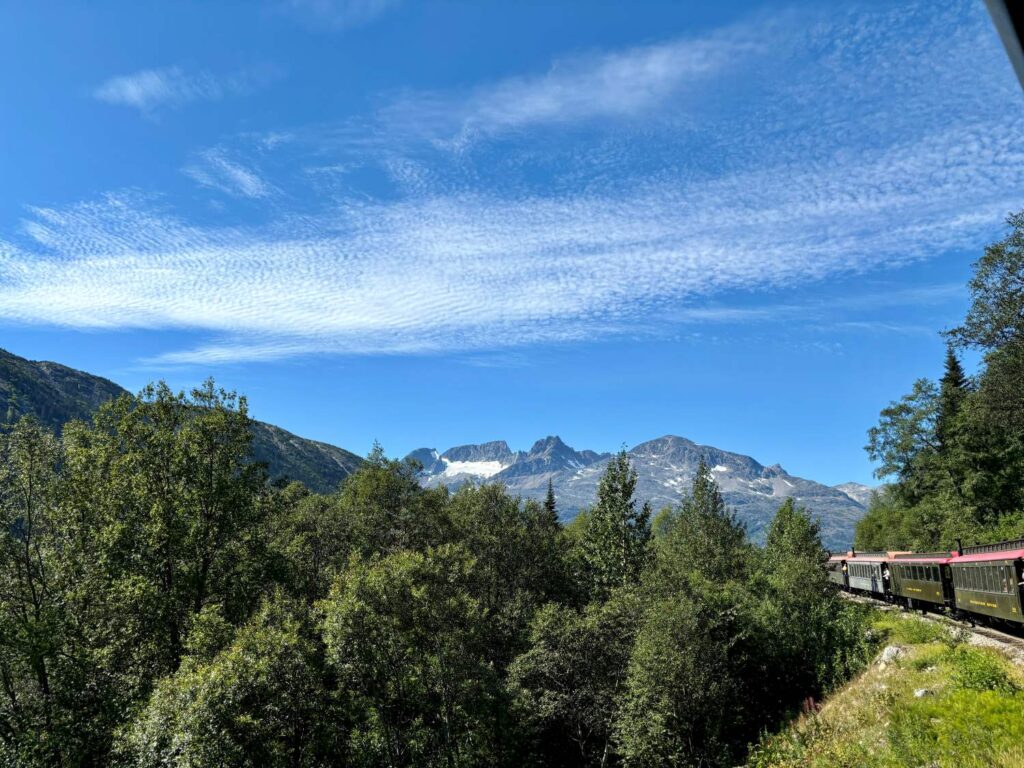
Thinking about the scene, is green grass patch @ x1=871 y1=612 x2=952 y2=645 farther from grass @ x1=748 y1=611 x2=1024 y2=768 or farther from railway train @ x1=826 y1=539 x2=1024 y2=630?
railway train @ x1=826 y1=539 x2=1024 y2=630

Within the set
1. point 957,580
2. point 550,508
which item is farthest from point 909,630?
point 550,508

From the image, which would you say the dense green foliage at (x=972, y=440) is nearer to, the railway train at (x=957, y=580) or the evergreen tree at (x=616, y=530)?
the railway train at (x=957, y=580)

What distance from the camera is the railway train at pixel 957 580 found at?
28.2 meters

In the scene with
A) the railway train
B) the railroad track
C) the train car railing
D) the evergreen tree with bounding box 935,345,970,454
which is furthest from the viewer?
the evergreen tree with bounding box 935,345,970,454

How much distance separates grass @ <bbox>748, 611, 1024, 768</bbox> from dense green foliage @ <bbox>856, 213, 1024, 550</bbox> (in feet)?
56.5

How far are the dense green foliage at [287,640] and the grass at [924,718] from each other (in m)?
7.41

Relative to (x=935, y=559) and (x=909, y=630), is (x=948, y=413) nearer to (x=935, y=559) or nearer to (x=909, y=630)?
(x=935, y=559)

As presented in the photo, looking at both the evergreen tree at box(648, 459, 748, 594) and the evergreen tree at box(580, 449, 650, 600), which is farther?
the evergreen tree at box(648, 459, 748, 594)

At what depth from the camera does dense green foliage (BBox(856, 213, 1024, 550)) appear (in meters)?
35.9

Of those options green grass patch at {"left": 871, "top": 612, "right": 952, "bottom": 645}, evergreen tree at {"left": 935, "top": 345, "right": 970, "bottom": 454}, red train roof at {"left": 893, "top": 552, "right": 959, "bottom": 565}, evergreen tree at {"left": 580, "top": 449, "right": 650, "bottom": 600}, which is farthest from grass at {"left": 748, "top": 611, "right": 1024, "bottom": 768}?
evergreen tree at {"left": 935, "top": 345, "right": 970, "bottom": 454}

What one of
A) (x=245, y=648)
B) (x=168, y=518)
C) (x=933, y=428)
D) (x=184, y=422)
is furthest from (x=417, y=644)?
(x=933, y=428)

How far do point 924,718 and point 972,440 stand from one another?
2185 inches

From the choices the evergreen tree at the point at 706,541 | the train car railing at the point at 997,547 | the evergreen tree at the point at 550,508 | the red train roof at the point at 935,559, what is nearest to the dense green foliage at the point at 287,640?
the evergreen tree at the point at 706,541

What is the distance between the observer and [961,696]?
57.3 feet
